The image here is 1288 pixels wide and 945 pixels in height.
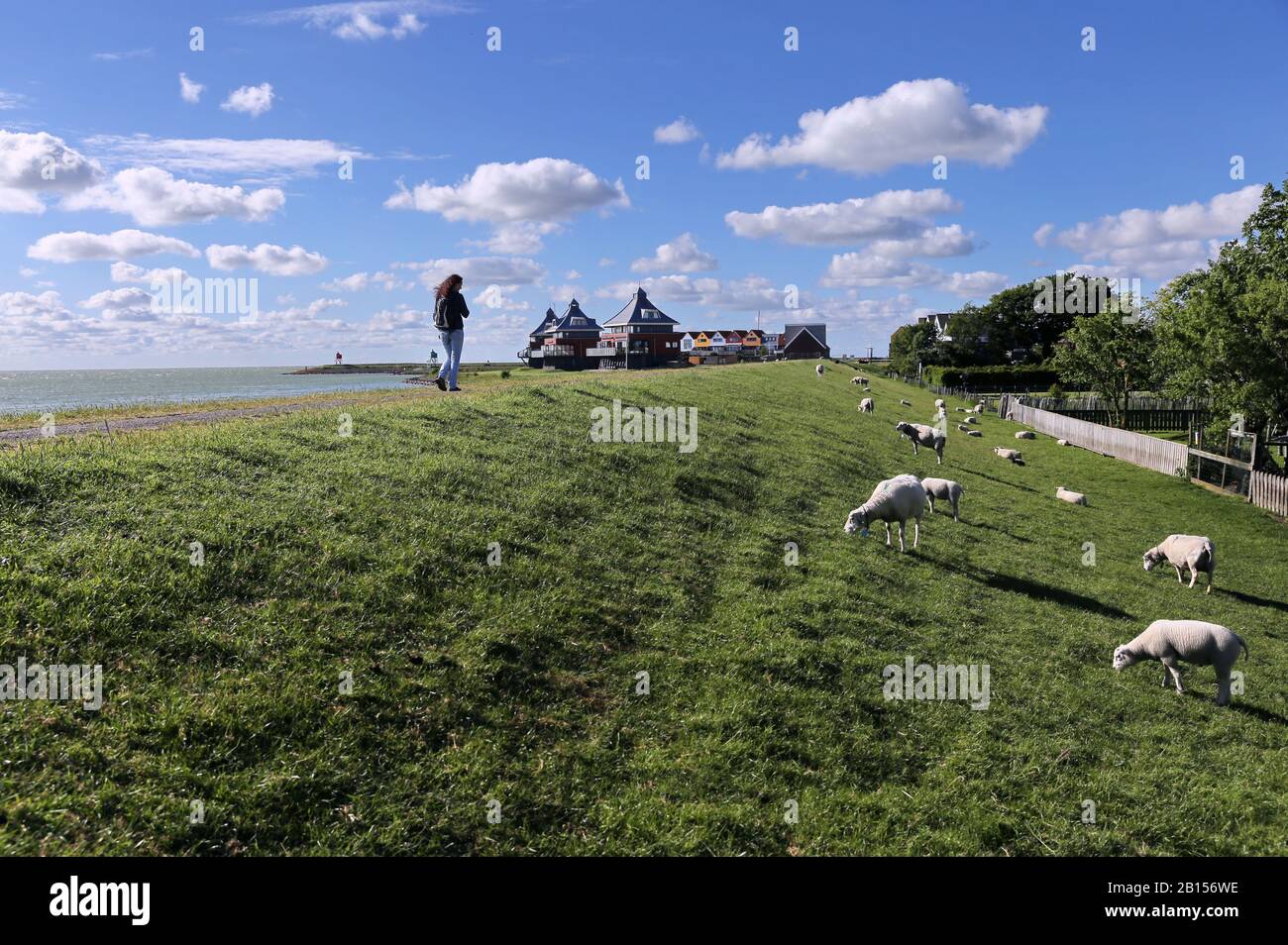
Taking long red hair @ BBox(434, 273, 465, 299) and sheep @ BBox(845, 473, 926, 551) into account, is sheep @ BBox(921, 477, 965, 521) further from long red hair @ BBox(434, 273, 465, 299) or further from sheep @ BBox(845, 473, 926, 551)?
long red hair @ BBox(434, 273, 465, 299)

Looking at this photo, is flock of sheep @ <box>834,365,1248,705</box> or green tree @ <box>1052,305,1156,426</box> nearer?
flock of sheep @ <box>834,365,1248,705</box>

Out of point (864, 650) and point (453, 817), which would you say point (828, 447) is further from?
point (453, 817)

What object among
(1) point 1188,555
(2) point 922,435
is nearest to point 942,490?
(1) point 1188,555

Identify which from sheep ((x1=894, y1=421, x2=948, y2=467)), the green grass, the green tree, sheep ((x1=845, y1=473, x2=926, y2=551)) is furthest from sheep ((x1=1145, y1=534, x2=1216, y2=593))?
the green tree

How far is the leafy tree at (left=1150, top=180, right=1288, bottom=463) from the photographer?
Answer: 3166 cm

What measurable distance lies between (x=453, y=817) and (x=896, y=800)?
505 centimetres

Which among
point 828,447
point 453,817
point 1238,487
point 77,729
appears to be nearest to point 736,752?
point 453,817

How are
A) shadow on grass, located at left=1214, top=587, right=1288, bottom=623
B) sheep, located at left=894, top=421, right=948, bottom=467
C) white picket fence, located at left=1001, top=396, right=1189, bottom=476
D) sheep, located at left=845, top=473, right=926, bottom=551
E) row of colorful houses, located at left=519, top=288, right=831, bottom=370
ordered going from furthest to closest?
row of colorful houses, located at left=519, top=288, right=831, bottom=370
white picket fence, located at left=1001, top=396, right=1189, bottom=476
sheep, located at left=894, top=421, right=948, bottom=467
shadow on grass, located at left=1214, top=587, right=1288, bottom=623
sheep, located at left=845, top=473, right=926, bottom=551

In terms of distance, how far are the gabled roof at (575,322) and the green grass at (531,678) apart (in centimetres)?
10266

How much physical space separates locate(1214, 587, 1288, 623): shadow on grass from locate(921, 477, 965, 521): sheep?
682cm

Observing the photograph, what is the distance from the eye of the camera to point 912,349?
112500mm

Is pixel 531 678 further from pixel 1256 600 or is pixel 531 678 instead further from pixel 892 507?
pixel 1256 600

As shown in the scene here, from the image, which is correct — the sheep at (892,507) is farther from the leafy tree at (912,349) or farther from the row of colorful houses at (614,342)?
the leafy tree at (912,349)
